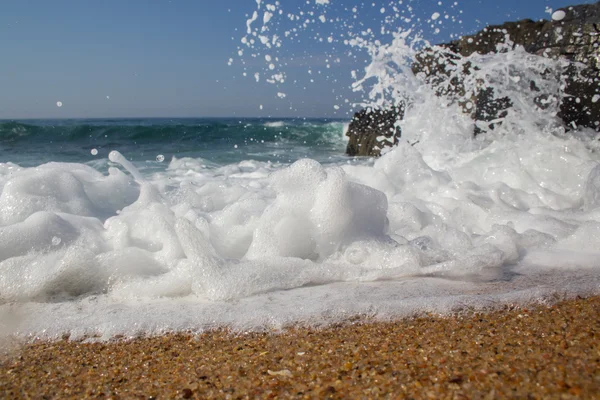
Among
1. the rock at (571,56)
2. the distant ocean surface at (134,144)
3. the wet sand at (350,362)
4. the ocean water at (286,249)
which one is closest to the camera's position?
the wet sand at (350,362)

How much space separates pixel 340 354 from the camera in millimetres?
1417

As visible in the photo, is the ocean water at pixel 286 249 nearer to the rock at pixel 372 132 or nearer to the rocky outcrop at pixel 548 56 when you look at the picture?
the rocky outcrop at pixel 548 56

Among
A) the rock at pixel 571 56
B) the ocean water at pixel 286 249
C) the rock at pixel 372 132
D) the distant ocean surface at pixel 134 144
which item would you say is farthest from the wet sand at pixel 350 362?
the distant ocean surface at pixel 134 144

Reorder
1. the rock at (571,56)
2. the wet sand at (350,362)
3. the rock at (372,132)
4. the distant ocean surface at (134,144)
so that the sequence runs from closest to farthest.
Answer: the wet sand at (350,362)
the rock at (571,56)
the rock at (372,132)
the distant ocean surface at (134,144)

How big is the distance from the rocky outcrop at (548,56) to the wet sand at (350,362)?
15.4 feet

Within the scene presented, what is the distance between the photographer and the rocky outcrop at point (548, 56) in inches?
220

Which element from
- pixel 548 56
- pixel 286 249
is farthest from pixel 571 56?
pixel 286 249

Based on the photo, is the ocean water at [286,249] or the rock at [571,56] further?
the rock at [571,56]

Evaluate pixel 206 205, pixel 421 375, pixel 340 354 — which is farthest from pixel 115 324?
pixel 206 205

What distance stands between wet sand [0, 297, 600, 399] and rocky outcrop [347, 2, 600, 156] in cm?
470

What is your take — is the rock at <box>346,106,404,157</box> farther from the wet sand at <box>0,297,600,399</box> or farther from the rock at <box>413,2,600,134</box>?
the wet sand at <box>0,297,600,399</box>

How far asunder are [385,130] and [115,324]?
9.69 metres

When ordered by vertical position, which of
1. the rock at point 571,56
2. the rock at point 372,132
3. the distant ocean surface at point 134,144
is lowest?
the distant ocean surface at point 134,144

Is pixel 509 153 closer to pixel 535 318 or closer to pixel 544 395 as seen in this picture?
pixel 535 318
